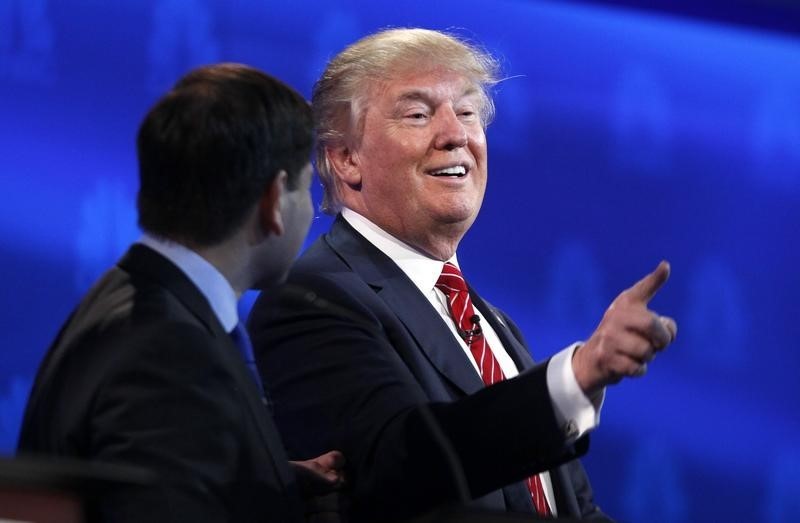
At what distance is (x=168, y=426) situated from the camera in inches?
50.1

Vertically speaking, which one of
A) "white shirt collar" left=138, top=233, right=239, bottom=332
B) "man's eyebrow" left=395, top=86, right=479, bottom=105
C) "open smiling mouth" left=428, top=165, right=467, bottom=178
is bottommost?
"white shirt collar" left=138, top=233, right=239, bottom=332

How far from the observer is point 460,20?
3.07m

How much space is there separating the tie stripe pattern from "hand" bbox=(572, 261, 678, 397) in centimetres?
42

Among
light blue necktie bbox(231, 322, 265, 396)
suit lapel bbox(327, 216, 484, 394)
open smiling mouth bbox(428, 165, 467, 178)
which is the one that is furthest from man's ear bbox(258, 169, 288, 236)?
open smiling mouth bbox(428, 165, 467, 178)

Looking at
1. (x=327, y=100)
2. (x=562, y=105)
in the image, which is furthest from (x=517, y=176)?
(x=327, y=100)

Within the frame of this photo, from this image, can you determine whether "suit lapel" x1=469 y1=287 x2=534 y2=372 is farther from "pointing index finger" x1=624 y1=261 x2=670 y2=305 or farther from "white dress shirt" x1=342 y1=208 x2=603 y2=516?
"pointing index finger" x1=624 y1=261 x2=670 y2=305

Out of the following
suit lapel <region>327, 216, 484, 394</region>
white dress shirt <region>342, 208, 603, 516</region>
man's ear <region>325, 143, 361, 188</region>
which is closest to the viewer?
suit lapel <region>327, 216, 484, 394</region>

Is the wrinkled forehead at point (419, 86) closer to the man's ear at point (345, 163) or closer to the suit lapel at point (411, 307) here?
the man's ear at point (345, 163)

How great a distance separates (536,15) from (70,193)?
1.21 metres

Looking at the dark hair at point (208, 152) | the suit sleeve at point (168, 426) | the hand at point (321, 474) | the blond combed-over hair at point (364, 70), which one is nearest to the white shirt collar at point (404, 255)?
the blond combed-over hair at point (364, 70)

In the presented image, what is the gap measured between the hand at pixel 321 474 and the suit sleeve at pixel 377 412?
22 millimetres

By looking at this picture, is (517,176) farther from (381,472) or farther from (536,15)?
(381,472)

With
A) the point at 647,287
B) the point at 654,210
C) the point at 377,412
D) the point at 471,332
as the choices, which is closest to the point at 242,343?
the point at 377,412

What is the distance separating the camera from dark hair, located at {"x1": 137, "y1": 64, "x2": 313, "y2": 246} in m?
1.41
